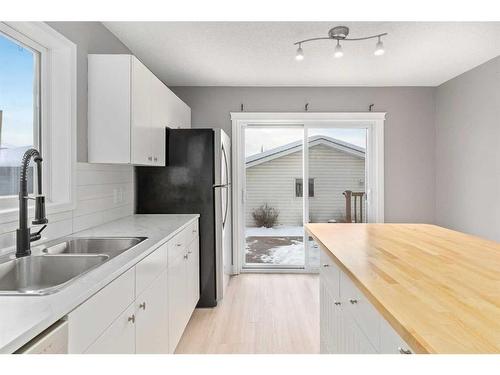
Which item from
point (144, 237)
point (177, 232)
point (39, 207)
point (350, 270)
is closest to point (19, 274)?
point (39, 207)

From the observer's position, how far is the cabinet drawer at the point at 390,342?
842 mm

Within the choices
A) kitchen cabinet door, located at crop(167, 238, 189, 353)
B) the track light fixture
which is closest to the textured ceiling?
the track light fixture

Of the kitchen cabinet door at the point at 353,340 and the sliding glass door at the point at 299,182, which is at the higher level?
the sliding glass door at the point at 299,182

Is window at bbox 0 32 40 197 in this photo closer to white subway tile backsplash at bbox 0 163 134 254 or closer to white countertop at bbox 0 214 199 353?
white subway tile backsplash at bbox 0 163 134 254

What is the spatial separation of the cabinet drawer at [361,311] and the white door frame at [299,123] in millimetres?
2970

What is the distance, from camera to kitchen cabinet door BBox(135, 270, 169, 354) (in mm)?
1634

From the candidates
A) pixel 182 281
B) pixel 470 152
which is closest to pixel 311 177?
pixel 470 152

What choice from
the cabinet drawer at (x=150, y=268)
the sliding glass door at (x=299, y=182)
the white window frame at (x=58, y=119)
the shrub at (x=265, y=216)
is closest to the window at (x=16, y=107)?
the white window frame at (x=58, y=119)

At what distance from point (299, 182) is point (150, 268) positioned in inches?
121

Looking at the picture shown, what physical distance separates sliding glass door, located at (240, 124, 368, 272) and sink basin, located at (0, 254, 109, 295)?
3037 millimetres

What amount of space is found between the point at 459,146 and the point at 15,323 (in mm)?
4351

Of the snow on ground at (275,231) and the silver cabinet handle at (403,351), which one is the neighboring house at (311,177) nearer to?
the snow on ground at (275,231)

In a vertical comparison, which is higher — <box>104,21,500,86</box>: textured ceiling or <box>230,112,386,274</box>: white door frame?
<box>104,21,500,86</box>: textured ceiling
